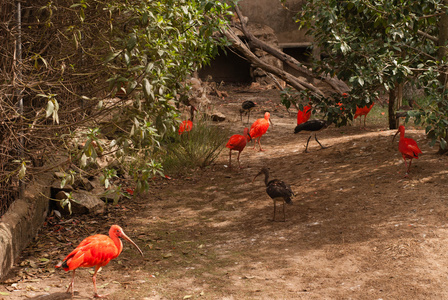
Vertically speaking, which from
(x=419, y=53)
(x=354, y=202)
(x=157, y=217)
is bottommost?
(x=157, y=217)

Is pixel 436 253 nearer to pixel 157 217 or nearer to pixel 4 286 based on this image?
pixel 157 217

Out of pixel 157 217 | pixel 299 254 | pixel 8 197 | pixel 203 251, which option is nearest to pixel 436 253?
pixel 299 254

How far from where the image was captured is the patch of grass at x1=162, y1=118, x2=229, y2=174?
8.53 meters

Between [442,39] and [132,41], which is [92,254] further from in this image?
[442,39]

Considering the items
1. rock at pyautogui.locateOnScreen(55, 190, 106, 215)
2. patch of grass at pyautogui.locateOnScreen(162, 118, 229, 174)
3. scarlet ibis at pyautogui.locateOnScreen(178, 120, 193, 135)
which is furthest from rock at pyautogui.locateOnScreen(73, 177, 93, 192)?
scarlet ibis at pyautogui.locateOnScreen(178, 120, 193, 135)

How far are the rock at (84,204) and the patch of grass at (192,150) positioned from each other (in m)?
1.91

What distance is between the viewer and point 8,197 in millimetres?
5473

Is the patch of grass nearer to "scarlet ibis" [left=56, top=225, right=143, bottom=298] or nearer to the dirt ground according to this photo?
the dirt ground

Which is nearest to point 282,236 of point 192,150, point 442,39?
point 192,150

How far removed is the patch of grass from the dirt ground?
0.89 ft

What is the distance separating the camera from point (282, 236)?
579 centimetres

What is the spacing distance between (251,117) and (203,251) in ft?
23.7

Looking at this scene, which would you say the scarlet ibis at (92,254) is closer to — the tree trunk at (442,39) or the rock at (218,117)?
the tree trunk at (442,39)

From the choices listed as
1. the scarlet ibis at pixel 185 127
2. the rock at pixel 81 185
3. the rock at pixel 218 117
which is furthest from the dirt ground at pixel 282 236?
the rock at pixel 218 117
